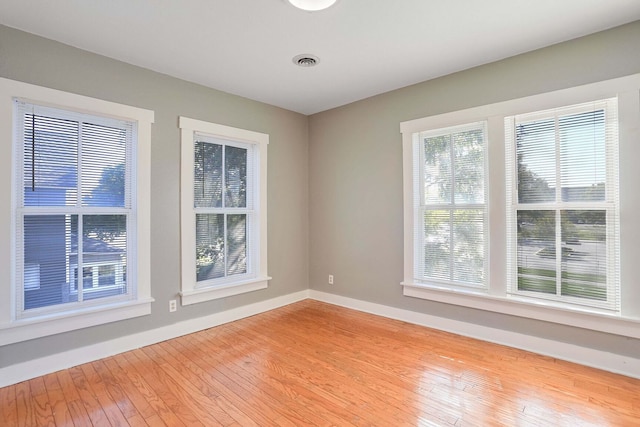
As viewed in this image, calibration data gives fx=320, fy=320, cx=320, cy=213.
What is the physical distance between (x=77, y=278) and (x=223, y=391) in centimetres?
161

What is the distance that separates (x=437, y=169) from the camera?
3424 millimetres

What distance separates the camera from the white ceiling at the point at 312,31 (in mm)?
2152

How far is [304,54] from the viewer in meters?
2.79

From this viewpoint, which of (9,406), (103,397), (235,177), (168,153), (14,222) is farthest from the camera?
(235,177)

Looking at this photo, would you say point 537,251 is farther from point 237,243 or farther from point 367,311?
point 237,243

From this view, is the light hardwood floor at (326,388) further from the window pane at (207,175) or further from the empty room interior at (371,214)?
the window pane at (207,175)

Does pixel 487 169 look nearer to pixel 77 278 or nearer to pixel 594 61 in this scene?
pixel 594 61

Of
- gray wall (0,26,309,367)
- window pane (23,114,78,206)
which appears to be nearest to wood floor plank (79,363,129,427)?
gray wall (0,26,309,367)

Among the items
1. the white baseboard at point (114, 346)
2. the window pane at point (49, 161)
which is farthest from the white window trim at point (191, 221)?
the window pane at point (49, 161)

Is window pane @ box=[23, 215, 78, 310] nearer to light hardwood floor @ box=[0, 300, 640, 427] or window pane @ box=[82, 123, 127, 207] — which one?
window pane @ box=[82, 123, 127, 207]

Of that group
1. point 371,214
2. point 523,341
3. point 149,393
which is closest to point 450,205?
point 371,214

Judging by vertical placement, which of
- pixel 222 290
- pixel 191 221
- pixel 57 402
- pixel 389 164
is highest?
pixel 389 164

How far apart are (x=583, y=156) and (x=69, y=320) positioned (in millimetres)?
4347

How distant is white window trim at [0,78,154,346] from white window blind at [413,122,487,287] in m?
2.75
